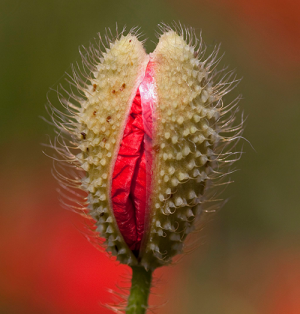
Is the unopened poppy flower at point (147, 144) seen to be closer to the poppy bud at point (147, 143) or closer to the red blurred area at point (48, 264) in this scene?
the poppy bud at point (147, 143)

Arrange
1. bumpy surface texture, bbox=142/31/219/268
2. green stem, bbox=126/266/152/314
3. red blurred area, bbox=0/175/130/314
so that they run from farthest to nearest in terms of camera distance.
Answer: red blurred area, bbox=0/175/130/314 < green stem, bbox=126/266/152/314 < bumpy surface texture, bbox=142/31/219/268

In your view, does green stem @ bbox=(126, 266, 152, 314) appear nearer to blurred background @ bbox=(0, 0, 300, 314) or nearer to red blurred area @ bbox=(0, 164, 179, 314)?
red blurred area @ bbox=(0, 164, 179, 314)

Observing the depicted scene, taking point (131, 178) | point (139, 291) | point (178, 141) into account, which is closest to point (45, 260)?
point (139, 291)

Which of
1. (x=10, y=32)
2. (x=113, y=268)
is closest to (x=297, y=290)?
(x=113, y=268)

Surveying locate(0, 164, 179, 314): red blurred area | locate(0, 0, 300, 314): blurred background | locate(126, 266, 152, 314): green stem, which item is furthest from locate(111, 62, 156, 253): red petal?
locate(0, 0, 300, 314): blurred background

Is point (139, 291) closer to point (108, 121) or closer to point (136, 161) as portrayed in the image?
point (136, 161)

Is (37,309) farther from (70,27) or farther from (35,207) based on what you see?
(70,27)
